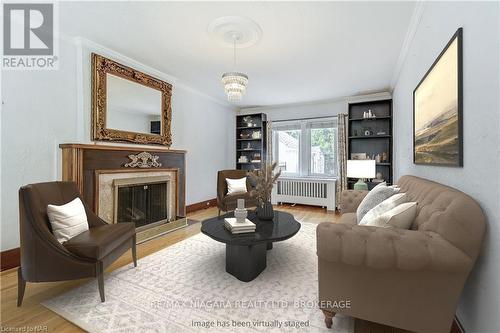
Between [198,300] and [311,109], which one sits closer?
[198,300]

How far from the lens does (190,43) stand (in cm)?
292

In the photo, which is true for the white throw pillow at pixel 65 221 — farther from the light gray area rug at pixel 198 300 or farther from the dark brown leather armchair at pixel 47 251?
the light gray area rug at pixel 198 300

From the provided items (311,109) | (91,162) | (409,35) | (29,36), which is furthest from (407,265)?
(311,109)

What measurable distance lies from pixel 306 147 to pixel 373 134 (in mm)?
1571

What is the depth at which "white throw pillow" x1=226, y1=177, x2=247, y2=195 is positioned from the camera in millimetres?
4367

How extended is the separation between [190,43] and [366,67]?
274cm

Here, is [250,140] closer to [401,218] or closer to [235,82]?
[235,82]

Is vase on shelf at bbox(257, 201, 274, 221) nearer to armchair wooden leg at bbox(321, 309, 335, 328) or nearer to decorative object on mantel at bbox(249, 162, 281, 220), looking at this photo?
decorative object on mantel at bbox(249, 162, 281, 220)

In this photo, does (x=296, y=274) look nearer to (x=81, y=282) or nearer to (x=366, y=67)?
(x=81, y=282)

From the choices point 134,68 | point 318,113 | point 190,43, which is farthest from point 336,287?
point 318,113

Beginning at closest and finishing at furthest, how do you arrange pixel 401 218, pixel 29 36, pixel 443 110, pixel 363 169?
pixel 401 218 < pixel 443 110 < pixel 29 36 < pixel 363 169

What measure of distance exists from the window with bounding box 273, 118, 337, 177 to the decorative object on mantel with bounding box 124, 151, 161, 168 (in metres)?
3.25

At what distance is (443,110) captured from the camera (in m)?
1.68

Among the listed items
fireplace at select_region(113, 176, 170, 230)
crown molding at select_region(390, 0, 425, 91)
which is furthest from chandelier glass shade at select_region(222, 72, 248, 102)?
Result: fireplace at select_region(113, 176, 170, 230)
